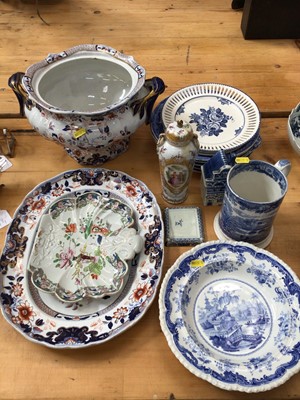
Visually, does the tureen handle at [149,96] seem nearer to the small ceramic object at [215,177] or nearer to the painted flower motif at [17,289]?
the small ceramic object at [215,177]

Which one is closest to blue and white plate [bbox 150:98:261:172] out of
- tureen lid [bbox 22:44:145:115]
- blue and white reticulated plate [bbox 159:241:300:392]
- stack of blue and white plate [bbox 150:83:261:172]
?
stack of blue and white plate [bbox 150:83:261:172]

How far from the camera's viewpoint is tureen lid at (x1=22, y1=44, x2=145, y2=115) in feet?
2.95

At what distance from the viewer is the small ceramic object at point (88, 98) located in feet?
2.73

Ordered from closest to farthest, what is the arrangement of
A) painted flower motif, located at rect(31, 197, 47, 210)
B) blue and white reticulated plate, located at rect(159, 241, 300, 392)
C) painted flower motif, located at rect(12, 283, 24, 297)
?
blue and white reticulated plate, located at rect(159, 241, 300, 392)
painted flower motif, located at rect(12, 283, 24, 297)
painted flower motif, located at rect(31, 197, 47, 210)

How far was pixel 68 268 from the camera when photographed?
31.5 inches

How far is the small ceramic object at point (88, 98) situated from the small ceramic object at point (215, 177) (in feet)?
0.59

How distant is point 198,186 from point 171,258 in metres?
0.21

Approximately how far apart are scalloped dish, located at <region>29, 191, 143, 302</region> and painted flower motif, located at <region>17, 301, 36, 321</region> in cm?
4

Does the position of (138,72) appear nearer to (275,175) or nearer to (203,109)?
(203,109)

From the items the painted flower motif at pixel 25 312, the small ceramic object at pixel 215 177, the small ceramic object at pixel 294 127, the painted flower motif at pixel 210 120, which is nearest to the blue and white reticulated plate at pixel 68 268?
the painted flower motif at pixel 25 312

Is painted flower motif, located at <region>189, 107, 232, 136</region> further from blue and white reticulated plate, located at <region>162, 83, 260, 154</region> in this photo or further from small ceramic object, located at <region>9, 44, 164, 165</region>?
small ceramic object, located at <region>9, 44, 164, 165</region>

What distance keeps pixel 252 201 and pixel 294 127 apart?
35cm

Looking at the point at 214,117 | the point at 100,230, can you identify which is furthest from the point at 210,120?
the point at 100,230

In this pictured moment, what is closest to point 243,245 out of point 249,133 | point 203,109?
point 249,133
